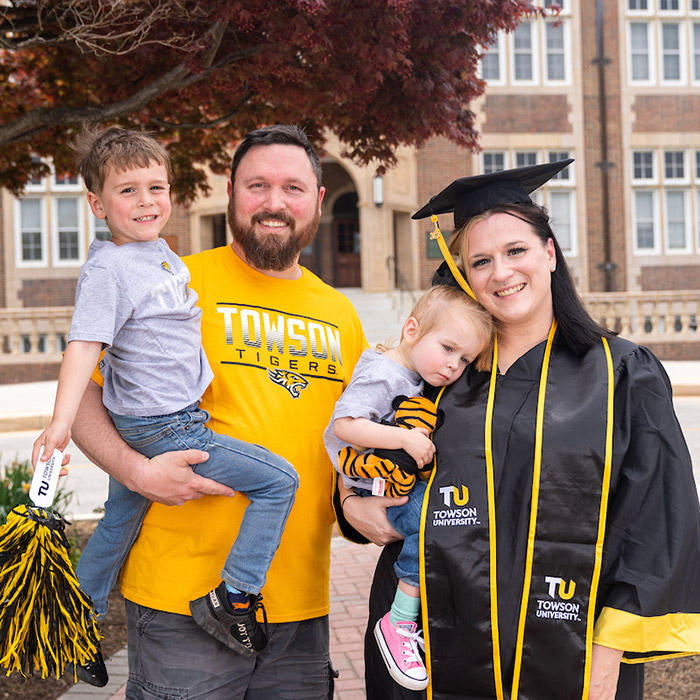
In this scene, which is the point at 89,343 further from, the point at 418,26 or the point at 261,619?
the point at 418,26

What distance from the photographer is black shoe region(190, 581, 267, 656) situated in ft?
7.43

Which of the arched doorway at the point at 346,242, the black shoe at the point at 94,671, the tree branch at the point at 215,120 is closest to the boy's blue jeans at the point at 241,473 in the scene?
→ the black shoe at the point at 94,671

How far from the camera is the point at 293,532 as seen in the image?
2.55 m

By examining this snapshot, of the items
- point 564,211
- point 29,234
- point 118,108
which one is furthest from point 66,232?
point 118,108

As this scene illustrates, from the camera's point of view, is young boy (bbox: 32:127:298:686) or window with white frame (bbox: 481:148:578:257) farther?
window with white frame (bbox: 481:148:578:257)

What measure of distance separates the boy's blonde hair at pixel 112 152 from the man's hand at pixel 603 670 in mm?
2029

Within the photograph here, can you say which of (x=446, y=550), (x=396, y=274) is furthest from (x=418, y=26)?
(x=396, y=274)

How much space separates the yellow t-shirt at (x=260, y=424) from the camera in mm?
2428

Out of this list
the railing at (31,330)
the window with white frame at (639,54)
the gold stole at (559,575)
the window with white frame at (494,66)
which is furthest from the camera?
the window with white frame at (639,54)

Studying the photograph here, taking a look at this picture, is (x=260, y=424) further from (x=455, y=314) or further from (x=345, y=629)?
(x=345, y=629)

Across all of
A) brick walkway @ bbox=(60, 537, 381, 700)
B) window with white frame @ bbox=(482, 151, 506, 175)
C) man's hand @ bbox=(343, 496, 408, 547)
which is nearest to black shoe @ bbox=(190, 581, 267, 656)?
man's hand @ bbox=(343, 496, 408, 547)

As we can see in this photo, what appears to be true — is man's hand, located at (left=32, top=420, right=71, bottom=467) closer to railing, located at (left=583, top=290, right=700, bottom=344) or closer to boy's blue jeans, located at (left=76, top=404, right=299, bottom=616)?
boy's blue jeans, located at (left=76, top=404, right=299, bottom=616)

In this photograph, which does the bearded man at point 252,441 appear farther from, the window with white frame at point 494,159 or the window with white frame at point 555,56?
the window with white frame at point 555,56

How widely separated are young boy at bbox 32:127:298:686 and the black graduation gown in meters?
0.56
